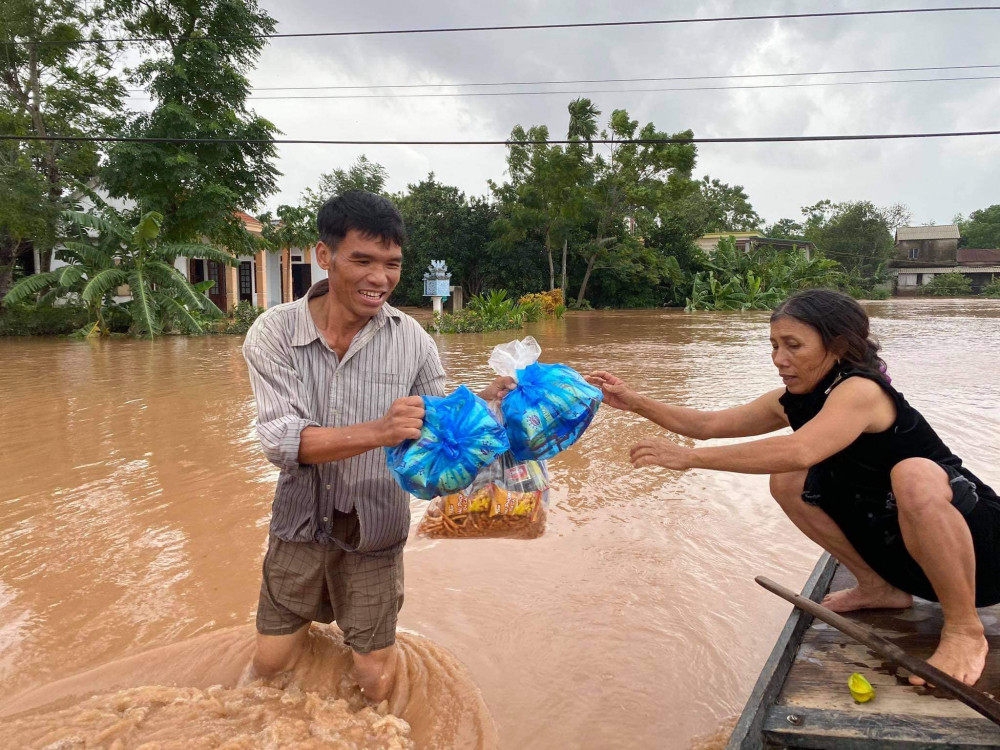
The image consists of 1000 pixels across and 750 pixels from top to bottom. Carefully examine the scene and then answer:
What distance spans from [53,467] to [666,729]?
218 inches

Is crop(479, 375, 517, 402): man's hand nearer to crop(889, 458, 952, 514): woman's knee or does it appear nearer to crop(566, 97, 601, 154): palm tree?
crop(889, 458, 952, 514): woman's knee

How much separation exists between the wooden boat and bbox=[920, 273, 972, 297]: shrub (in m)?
51.1

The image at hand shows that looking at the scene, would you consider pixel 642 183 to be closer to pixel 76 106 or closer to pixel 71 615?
pixel 76 106

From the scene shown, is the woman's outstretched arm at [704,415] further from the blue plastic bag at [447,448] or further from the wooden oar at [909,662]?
the blue plastic bag at [447,448]

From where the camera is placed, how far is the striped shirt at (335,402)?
2346 mm

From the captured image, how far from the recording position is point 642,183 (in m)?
28.7

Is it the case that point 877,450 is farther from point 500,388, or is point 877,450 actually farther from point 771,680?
point 500,388

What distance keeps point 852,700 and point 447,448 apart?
1374 mm

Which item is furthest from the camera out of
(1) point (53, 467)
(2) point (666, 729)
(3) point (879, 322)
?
(3) point (879, 322)

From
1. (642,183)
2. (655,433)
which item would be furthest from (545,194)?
(655,433)

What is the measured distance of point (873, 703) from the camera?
2.07 meters

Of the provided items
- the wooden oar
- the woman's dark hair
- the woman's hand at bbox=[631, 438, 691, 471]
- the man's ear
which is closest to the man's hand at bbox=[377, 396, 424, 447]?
the man's ear

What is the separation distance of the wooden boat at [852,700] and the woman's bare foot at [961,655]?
0.04 metres

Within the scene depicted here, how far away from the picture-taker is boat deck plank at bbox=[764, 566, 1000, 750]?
6.18 feet
